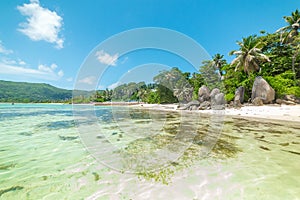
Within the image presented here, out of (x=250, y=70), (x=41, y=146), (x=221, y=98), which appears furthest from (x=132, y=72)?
(x=250, y=70)

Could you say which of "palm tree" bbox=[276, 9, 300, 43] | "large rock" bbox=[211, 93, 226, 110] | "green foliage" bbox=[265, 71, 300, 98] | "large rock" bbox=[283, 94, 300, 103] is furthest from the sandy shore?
"palm tree" bbox=[276, 9, 300, 43]

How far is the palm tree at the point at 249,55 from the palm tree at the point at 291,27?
4.87 metres

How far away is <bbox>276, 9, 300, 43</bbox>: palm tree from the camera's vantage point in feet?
76.4

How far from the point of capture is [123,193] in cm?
264

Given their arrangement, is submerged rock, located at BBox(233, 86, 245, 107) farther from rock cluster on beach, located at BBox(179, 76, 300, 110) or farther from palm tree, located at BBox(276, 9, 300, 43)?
palm tree, located at BBox(276, 9, 300, 43)

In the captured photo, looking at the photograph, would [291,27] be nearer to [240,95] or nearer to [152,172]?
→ [240,95]

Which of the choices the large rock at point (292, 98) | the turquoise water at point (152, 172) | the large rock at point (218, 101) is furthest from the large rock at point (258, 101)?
the turquoise water at point (152, 172)

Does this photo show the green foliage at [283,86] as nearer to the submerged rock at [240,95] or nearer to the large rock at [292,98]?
the large rock at [292,98]

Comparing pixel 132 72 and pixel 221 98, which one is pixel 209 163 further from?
pixel 221 98

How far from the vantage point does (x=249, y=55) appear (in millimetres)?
21562

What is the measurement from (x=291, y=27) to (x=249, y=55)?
10.8 metres

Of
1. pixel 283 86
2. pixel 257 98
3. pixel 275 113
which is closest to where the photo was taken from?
pixel 275 113

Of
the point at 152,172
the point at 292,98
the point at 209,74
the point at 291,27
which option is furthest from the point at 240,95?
the point at 152,172

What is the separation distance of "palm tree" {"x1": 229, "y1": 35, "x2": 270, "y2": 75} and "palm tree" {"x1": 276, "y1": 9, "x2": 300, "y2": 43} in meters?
4.87
